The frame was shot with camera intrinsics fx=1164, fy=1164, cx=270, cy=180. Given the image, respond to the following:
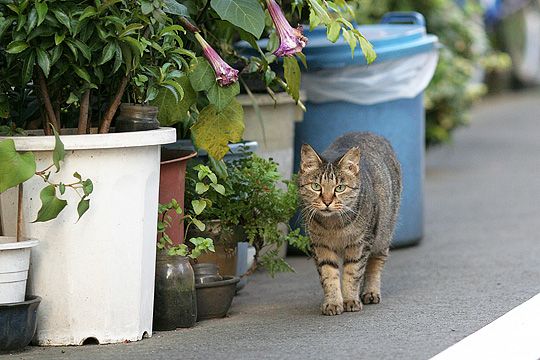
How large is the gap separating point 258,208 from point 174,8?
3.92 ft

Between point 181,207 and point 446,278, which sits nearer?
point 181,207

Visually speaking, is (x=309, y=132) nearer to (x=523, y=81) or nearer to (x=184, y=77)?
(x=184, y=77)

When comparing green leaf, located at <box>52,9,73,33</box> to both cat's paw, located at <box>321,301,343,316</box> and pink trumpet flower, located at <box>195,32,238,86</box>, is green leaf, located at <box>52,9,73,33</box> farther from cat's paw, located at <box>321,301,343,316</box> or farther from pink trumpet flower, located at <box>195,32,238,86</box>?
cat's paw, located at <box>321,301,343,316</box>

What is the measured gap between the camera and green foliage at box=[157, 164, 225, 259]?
5285 millimetres

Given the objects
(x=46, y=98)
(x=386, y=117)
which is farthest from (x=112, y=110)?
(x=386, y=117)

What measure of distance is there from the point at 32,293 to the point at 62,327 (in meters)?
0.19

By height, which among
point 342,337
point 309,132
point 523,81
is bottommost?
point 342,337

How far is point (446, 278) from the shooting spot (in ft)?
21.6

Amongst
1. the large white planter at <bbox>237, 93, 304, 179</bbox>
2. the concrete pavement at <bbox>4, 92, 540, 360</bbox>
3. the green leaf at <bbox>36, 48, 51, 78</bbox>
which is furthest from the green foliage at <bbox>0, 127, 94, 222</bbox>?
the large white planter at <bbox>237, 93, 304, 179</bbox>

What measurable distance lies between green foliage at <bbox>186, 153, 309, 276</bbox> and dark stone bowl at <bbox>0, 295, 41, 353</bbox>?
1285 mm

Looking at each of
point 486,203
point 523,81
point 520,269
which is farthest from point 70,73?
point 523,81

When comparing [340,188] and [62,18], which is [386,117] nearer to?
[340,188]

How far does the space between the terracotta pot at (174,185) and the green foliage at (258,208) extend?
1.06 ft

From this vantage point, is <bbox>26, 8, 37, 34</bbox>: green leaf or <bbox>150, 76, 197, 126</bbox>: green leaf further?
<bbox>150, 76, 197, 126</bbox>: green leaf
